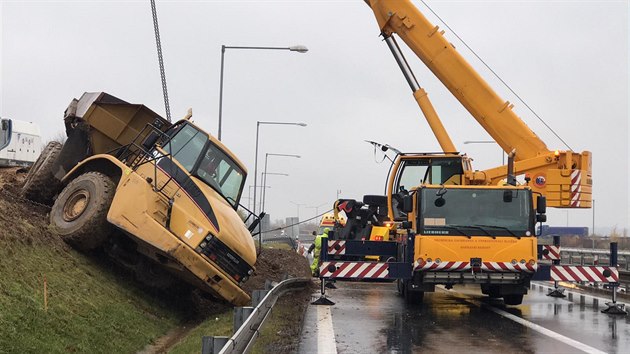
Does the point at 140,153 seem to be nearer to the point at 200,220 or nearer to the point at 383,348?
the point at 200,220

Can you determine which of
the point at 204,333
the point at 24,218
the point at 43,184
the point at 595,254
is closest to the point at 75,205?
the point at 24,218

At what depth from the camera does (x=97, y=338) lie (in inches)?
384

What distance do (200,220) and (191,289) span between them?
2.80 m

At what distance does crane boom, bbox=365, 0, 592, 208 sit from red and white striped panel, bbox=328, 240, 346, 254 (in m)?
3.66

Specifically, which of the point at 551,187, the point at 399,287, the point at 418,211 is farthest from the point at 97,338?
the point at 551,187

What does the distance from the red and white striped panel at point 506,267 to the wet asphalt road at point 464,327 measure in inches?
32.4

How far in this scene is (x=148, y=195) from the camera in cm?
1220

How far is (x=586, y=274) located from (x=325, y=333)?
6026 mm

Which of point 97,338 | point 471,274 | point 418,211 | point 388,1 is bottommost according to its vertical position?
point 97,338

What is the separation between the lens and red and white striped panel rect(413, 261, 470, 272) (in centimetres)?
1272

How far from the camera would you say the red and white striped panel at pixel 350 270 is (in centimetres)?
1367

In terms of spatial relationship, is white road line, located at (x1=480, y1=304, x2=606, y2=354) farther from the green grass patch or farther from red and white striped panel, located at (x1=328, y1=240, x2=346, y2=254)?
the green grass patch

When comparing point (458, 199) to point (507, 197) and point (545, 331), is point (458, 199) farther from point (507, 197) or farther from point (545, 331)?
point (545, 331)

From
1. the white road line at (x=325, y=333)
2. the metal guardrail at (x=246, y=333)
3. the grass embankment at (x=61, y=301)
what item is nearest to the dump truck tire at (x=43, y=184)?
the grass embankment at (x=61, y=301)
